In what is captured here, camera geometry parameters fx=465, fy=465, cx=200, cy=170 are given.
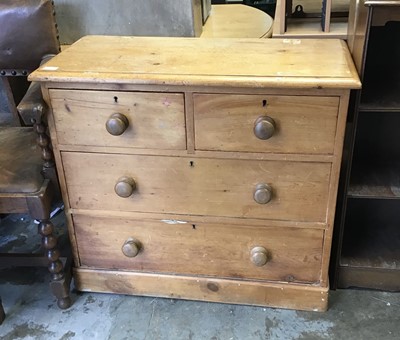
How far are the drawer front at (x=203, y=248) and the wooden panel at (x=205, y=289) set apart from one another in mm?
29

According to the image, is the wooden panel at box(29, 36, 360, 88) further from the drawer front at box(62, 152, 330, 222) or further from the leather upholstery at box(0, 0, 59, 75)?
the drawer front at box(62, 152, 330, 222)

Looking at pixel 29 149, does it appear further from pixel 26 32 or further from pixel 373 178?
pixel 373 178

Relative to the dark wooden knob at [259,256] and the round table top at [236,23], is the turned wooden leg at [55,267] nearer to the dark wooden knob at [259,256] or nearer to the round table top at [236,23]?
the dark wooden knob at [259,256]

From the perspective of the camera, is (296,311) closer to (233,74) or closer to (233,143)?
(233,143)

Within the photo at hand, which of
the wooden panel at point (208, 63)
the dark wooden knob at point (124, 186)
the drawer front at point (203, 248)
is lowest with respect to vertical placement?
the drawer front at point (203, 248)

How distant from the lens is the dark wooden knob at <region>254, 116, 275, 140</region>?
127cm

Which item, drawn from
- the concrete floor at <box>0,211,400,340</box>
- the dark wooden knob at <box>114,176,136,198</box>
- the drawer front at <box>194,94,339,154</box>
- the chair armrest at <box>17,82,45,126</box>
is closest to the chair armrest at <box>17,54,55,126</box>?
the chair armrest at <box>17,82,45,126</box>

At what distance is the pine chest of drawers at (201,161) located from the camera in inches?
50.4

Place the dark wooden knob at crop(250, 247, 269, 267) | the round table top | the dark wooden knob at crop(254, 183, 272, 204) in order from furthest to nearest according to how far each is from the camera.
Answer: the round table top → the dark wooden knob at crop(250, 247, 269, 267) → the dark wooden knob at crop(254, 183, 272, 204)

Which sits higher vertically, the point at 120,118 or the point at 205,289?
the point at 120,118

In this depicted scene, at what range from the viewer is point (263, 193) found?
54.1 inches

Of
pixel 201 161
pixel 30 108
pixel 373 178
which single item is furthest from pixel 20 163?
pixel 373 178

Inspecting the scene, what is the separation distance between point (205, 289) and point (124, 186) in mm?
478

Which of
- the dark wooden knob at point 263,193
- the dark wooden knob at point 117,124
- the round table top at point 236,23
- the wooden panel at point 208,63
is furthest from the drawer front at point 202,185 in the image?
the round table top at point 236,23
